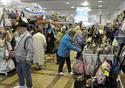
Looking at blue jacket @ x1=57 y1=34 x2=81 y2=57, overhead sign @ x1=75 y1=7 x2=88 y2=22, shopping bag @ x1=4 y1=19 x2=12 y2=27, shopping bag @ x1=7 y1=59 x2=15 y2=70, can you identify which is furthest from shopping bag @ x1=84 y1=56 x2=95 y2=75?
overhead sign @ x1=75 y1=7 x2=88 y2=22

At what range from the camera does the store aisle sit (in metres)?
6.17

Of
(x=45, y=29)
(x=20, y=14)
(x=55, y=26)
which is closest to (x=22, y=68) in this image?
(x=20, y=14)

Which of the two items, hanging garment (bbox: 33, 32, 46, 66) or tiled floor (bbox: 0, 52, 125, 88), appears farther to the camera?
hanging garment (bbox: 33, 32, 46, 66)

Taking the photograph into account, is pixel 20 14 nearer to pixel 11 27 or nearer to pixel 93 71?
pixel 11 27

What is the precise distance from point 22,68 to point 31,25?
448cm

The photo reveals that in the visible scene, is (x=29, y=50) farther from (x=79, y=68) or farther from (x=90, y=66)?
(x=90, y=66)

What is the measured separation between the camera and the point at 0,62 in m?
7.02

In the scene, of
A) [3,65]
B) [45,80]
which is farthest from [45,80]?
[3,65]

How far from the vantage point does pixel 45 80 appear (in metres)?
6.69

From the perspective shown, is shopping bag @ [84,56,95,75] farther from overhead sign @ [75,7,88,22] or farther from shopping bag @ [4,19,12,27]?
overhead sign @ [75,7,88,22]

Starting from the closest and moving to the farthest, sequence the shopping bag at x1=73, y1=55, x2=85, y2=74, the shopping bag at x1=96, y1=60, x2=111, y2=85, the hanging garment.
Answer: the shopping bag at x1=96, y1=60, x2=111, y2=85 < the shopping bag at x1=73, y1=55, x2=85, y2=74 < the hanging garment

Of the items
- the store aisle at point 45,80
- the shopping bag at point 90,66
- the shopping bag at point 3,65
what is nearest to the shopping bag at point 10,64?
the shopping bag at point 3,65

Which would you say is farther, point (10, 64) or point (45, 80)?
point (10, 64)

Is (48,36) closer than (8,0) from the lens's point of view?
No
